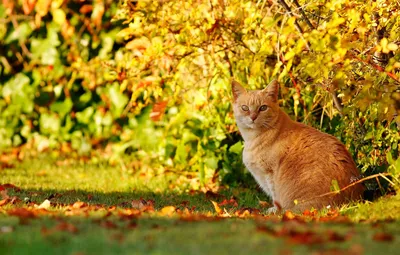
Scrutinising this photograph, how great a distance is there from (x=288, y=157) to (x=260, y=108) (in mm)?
494

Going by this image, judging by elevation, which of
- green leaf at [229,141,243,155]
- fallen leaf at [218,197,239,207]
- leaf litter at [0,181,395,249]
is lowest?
fallen leaf at [218,197,239,207]

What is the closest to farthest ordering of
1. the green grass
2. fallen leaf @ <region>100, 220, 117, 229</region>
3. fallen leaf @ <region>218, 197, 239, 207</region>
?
the green grass
fallen leaf @ <region>100, 220, 117, 229</region>
fallen leaf @ <region>218, 197, 239, 207</region>

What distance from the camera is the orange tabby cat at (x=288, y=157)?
5.21 metres

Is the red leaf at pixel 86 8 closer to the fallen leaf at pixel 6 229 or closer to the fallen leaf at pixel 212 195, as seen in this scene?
the fallen leaf at pixel 212 195

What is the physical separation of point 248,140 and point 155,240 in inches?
113

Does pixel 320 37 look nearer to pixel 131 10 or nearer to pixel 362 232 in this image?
pixel 362 232

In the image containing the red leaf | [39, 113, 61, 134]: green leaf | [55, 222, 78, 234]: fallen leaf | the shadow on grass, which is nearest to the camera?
[55, 222, 78, 234]: fallen leaf

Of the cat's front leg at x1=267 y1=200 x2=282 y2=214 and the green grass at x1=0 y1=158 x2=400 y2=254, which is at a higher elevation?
the green grass at x1=0 y1=158 x2=400 y2=254

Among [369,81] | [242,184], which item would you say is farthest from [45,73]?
[369,81]

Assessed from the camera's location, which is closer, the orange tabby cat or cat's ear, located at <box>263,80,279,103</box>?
the orange tabby cat

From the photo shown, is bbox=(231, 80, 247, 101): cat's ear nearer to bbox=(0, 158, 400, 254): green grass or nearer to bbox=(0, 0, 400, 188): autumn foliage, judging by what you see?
bbox=(0, 0, 400, 188): autumn foliage

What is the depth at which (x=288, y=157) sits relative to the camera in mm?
5555

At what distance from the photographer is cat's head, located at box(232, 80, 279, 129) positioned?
19.0 ft

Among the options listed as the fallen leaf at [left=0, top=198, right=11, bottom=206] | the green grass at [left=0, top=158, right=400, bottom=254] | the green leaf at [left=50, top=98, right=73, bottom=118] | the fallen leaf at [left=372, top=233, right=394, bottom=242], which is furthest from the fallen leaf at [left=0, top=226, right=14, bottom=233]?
the green leaf at [left=50, top=98, right=73, bottom=118]
